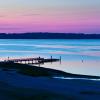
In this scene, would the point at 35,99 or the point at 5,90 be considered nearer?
the point at 35,99

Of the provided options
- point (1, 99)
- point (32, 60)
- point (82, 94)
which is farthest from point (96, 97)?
point (32, 60)

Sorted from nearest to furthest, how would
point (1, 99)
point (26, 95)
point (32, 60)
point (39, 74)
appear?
point (1, 99), point (26, 95), point (39, 74), point (32, 60)

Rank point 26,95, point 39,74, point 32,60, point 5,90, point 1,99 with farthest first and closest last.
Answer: point 32,60
point 39,74
point 5,90
point 26,95
point 1,99

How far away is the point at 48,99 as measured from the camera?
15.7 meters

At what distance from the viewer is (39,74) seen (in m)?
31.6

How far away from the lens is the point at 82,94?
18.2 m

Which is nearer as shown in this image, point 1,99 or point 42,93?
point 1,99

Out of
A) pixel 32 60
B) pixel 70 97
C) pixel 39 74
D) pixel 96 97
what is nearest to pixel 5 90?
pixel 70 97

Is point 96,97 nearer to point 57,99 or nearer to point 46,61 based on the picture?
point 57,99

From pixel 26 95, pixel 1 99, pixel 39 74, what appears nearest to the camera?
pixel 1 99

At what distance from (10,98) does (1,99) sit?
477mm

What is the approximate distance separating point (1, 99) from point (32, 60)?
58.3 m

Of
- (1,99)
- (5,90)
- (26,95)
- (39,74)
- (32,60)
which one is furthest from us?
(32,60)

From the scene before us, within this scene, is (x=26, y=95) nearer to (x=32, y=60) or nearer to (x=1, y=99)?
(x=1, y=99)
